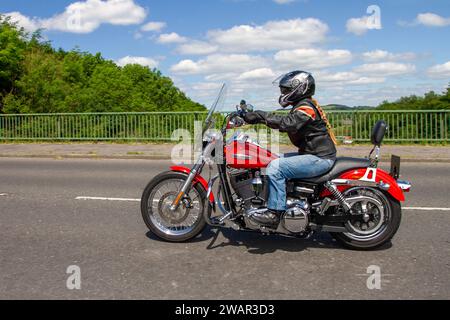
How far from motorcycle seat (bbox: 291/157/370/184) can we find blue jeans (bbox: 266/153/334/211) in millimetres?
47

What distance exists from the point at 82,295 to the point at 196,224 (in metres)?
1.65

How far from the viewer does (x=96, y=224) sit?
6.37 meters

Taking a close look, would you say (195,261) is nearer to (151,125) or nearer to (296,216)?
(296,216)

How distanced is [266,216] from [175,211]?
3.39ft

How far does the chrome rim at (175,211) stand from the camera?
5.37 m

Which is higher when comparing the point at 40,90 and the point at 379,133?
the point at 40,90

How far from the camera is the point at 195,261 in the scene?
486 cm

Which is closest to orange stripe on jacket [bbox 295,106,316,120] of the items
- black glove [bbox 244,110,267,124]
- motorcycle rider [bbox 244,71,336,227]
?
motorcycle rider [bbox 244,71,336,227]

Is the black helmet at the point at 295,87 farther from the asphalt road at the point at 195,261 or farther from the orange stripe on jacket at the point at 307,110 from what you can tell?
Answer: the asphalt road at the point at 195,261

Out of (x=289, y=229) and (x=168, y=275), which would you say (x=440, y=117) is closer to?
(x=289, y=229)

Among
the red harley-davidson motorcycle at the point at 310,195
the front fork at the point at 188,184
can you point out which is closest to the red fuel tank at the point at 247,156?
the red harley-davidson motorcycle at the point at 310,195

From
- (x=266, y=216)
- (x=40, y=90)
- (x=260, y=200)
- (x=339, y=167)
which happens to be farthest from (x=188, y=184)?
(x=40, y=90)
